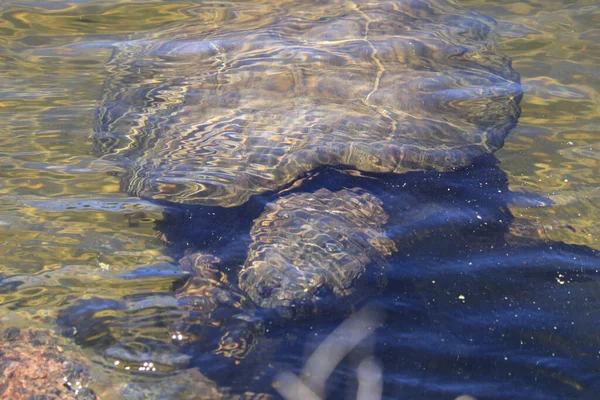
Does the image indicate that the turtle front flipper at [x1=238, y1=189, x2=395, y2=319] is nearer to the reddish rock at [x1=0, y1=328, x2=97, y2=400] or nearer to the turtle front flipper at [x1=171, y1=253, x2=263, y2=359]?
the turtle front flipper at [x1=171, y1=253, x2=263, y2=359]

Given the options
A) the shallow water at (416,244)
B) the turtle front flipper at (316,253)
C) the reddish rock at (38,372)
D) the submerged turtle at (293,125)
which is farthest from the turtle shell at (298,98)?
the reddish rock at (38,372)

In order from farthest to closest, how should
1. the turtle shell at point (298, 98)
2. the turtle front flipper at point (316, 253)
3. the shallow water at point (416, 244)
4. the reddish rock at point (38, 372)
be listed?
Result: the turtle shell at point (298, 98)
the turtle front flipper at point (316, 253)
the shallow water at point (416, 244)
the reddish rock at point (38, 372)

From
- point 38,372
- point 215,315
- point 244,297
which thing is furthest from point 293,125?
point 38,372

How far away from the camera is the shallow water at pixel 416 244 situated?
2715 millimetres

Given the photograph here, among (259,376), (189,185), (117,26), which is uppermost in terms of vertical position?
(117,26)

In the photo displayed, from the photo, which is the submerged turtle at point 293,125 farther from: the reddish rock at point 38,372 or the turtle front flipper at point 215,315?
the reddish rock at point 38,372

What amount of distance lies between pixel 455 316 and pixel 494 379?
36 centimetres

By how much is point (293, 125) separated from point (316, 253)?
1.10 m

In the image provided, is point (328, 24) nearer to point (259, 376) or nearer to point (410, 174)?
point (410, 174)

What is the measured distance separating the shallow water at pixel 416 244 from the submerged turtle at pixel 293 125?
125 mm

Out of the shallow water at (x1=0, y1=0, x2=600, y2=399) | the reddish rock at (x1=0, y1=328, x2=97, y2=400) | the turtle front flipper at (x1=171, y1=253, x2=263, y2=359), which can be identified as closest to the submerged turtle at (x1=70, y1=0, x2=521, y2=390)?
the turtle front flipper at (x1=171, y1=253, x2=263, y2=359)

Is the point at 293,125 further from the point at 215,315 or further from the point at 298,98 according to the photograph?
the point at 215,315

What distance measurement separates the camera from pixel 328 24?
16.7ft

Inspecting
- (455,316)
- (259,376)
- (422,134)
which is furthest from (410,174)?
(259,376)
